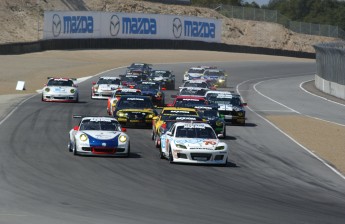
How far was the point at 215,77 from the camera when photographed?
236 ft

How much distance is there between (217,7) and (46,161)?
357 feet

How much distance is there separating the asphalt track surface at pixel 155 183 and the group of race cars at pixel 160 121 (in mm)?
406

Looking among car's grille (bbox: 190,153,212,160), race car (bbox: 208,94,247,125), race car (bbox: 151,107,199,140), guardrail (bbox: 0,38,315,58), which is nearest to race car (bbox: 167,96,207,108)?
race car (bbox: 208,94,247,125)

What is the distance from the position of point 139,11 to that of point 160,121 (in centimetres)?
8923

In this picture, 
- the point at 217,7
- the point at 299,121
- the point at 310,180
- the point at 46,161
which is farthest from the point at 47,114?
the point at 217,7

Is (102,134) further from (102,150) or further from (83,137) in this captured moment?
(83,137)

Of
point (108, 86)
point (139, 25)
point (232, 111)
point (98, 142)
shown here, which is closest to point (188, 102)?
point (232, 111)

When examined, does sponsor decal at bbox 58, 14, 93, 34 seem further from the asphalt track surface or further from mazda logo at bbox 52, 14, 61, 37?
the asphalt track surface

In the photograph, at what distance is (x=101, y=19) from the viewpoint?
99.4 metres

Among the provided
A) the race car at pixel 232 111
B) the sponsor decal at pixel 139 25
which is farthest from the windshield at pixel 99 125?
the sponsor decal at pixel 139 25

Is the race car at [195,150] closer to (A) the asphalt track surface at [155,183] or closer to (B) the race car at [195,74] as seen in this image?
(A) the asphalt track surface at [155,183]

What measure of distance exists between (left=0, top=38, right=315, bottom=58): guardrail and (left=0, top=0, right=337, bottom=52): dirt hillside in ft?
19.2

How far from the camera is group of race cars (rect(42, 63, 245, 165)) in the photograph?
28.6 meters

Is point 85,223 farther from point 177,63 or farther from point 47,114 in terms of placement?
point 177,63
